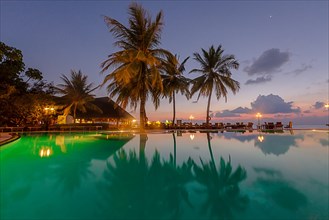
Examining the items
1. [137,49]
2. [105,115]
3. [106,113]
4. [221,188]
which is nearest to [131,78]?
[137,49]

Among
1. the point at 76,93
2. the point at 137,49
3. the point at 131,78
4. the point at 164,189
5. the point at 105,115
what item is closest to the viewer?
the point at 164,189

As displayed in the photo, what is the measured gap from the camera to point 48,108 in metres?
19.8

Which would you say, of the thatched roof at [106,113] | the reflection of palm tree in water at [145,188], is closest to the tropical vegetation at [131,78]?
the thatched roof at [106,113]

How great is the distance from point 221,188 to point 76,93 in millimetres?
24807

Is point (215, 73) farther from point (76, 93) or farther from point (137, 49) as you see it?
point (76, 93)

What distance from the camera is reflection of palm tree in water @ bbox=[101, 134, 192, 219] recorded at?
2.74m

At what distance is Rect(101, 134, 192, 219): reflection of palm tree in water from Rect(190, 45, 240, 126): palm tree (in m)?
16.3

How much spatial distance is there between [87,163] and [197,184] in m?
3.39

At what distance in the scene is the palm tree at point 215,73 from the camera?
21359mm

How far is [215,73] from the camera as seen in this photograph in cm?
2145

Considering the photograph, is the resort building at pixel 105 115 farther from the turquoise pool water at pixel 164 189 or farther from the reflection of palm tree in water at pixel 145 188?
the reflection of palm tree in water at pixel 145 188

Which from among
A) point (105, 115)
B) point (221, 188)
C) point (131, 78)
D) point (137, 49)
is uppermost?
point (137, 49)

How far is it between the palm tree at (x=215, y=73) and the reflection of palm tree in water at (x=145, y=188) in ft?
53.4

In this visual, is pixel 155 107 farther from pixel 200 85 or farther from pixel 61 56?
pixel 61 56
